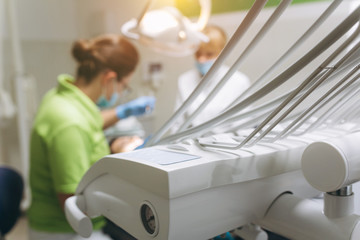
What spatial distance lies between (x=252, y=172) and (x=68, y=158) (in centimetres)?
73

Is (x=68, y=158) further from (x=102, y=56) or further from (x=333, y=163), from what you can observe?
(x=333, y=163)

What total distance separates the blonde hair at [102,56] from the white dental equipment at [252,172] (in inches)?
33.9

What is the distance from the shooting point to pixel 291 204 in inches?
19.9

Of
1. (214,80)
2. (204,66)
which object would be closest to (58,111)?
(214,80)

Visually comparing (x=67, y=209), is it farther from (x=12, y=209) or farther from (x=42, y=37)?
(x=42, y=37)

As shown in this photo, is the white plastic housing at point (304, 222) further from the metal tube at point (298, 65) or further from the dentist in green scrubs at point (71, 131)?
the dentist in green scrubs at point (71, 131)

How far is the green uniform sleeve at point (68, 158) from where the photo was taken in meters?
1.01

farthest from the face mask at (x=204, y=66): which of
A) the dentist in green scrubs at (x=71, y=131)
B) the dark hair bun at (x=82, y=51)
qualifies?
the dark hair bun at (x=82, y=51)

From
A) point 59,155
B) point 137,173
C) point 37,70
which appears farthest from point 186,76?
point 137,173

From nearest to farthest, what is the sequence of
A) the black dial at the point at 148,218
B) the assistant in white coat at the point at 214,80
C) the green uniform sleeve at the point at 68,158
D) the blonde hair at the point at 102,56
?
the black dial at the point at 148,218 < the green uniform sleeve at the point at 68,158 < the blonde hair at the point at 102,56 < the assistant in white coat at the point at 214,80

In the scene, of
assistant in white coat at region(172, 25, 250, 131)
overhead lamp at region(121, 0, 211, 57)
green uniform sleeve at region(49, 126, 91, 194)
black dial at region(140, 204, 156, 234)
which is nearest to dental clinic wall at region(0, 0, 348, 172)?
assistant in white coat at region(172, 25, 250, 131)

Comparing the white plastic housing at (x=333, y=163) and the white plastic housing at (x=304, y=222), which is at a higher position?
the white plastic housing at (x=333, y=163)

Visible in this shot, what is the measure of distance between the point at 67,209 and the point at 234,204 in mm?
306

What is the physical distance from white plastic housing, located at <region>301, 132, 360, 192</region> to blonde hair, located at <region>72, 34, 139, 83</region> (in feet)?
3.60
